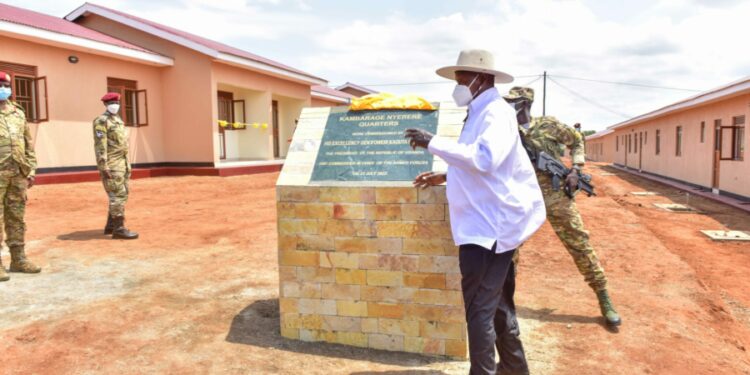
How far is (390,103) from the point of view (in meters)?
3.40

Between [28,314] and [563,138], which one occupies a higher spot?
[563,138]

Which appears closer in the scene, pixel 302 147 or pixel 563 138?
pixel 302 147

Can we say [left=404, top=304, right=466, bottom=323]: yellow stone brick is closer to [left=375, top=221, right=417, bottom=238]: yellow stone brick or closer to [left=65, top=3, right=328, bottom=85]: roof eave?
[left=375, top=221, right=417, bottom=238]: yellow stone brick

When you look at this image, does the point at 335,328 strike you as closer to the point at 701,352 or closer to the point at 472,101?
the point at 472,101

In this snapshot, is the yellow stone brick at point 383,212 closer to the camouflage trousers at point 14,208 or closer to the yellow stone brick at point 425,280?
the yellow stone brick at point 425,280

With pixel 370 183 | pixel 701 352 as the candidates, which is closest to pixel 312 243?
pixel 370 183

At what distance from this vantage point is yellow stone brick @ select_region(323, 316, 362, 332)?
329 centimetres

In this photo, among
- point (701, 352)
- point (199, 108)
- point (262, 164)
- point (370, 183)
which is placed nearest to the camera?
point (370, 183)

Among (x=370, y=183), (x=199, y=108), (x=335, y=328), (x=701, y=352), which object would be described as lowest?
(x=701, y=352)

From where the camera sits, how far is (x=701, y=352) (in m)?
3.47

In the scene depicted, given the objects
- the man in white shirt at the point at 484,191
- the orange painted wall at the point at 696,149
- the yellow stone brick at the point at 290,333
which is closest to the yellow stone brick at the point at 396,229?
the man in white shirt at the point at 484,191

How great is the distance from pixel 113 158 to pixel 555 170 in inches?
213

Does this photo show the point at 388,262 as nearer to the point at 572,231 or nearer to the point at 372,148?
the point at 372,148

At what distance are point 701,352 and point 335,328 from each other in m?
2.48
